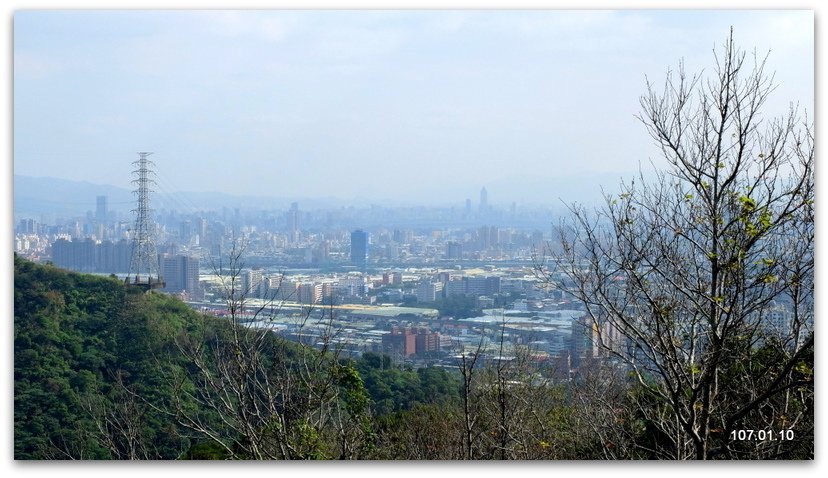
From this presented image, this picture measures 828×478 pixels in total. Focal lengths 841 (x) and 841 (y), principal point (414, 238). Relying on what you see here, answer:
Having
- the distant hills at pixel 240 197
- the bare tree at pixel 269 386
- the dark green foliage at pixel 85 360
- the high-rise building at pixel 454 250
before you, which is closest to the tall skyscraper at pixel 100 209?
the distant hills at pixel 240 197

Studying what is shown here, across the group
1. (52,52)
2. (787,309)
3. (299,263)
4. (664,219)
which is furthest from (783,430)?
(52,52)

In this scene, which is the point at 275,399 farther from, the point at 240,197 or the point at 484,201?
the point at 484,201

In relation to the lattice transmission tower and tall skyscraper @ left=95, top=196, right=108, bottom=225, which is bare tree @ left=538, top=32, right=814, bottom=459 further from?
tall skyscraper @ left=95, top=196, right=108, bottom=225

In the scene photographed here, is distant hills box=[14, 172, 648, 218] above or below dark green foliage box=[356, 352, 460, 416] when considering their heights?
above

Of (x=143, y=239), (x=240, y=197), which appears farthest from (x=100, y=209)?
(x=240, y=197)

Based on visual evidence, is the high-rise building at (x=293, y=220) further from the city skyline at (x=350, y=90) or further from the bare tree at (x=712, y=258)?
the bare tree at (x=712, y=258)
